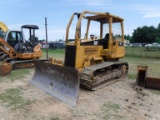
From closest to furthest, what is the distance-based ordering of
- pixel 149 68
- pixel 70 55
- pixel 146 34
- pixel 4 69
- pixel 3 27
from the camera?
pixel 70 55 < pixel 4 69 < pixel 149 68 < pixel 3 27 < pixel 146 34

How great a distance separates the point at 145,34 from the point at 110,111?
84416 millimetres

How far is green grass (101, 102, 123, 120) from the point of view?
494 centimetres

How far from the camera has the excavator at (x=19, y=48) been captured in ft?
38.9

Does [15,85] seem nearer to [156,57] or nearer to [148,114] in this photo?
[148,114]

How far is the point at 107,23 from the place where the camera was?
854 cm

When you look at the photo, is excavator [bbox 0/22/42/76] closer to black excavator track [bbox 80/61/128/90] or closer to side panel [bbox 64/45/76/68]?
side panel [bbox 64/45/76/68]

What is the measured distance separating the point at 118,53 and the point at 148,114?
12.4 ft

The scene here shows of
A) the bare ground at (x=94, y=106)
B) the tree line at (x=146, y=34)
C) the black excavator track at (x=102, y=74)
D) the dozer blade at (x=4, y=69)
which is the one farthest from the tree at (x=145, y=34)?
the bare ground at (x=94, y=106)

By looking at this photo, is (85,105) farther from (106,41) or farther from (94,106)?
(106,41)

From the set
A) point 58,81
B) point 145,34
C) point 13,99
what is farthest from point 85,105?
point 145,34

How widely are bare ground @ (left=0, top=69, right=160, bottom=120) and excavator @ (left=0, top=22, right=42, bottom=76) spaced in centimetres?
458

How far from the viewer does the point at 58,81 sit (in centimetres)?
682

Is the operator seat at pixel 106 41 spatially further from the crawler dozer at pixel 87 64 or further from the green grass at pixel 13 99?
the green grass at pixel 13 99

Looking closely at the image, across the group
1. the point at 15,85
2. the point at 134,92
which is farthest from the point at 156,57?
the point at 15,85
